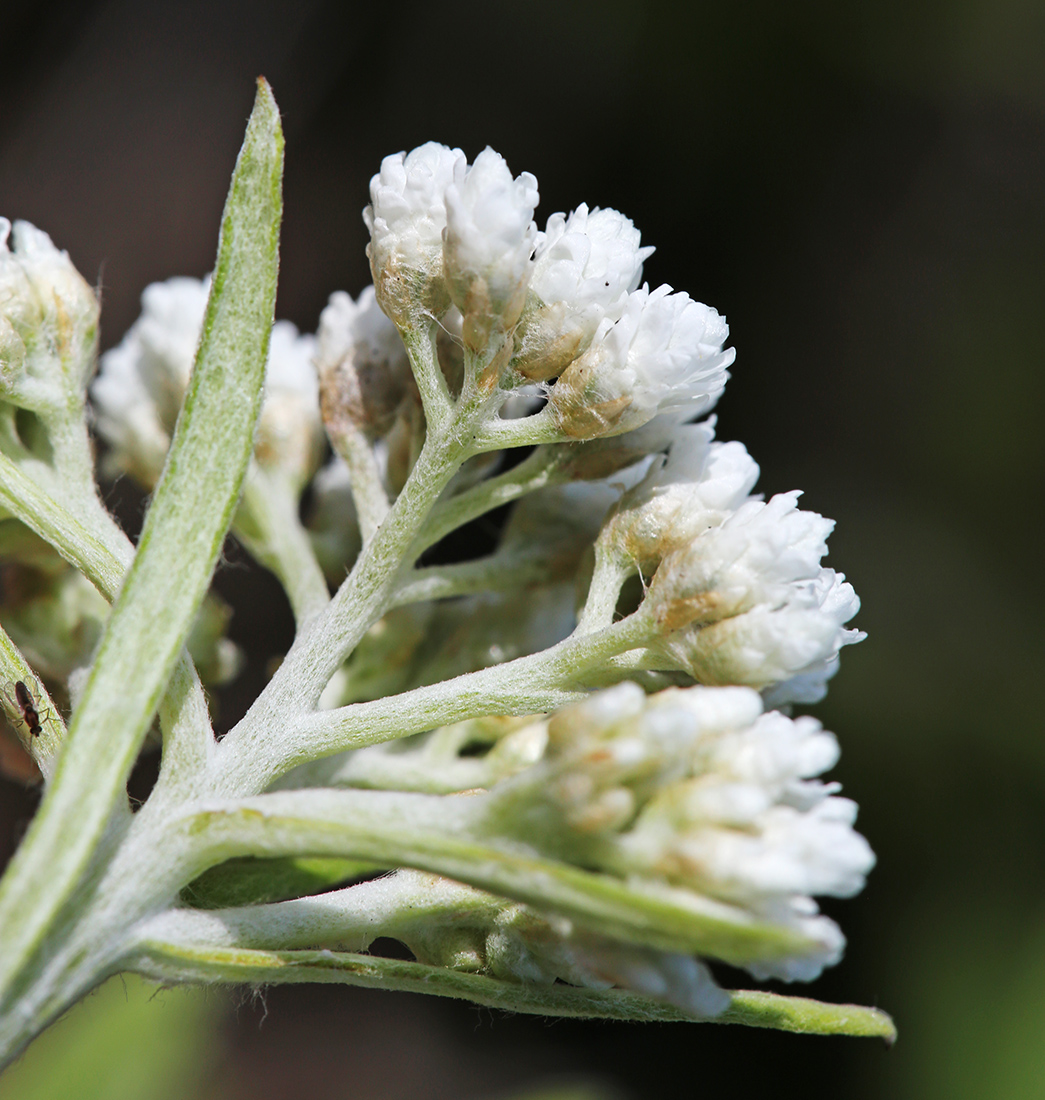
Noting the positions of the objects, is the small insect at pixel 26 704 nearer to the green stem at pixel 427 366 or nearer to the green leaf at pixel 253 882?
the green leaf at pixel 253 882

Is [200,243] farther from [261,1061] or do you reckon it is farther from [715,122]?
[261,1061]

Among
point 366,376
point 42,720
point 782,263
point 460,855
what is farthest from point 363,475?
point 782,263

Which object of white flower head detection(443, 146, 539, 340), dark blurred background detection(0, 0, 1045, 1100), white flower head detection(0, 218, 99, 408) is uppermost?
dark blurred background detection(0, 0, 1045, 1100)

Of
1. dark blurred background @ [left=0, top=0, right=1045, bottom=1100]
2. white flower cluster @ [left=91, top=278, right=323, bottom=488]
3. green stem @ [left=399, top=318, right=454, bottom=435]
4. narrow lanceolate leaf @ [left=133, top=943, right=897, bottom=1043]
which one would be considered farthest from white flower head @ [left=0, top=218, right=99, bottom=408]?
dark blurred background @ [left=0, top=0, right=1045, bottom=1100]

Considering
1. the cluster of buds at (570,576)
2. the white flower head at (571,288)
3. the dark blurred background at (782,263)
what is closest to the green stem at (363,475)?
the cluster of buds at (570,576)

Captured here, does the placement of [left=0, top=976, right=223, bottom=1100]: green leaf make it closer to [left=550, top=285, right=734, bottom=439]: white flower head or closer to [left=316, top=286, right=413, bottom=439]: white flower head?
[left=316, top=286, right=413, bottom=439]: white flower head

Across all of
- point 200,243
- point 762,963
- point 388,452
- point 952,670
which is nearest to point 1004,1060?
point 952,670

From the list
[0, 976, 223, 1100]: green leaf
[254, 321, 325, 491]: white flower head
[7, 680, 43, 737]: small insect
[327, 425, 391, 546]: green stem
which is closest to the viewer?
[7, 680, 43, 737]: small insect

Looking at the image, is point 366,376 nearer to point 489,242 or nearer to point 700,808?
point 489,242
